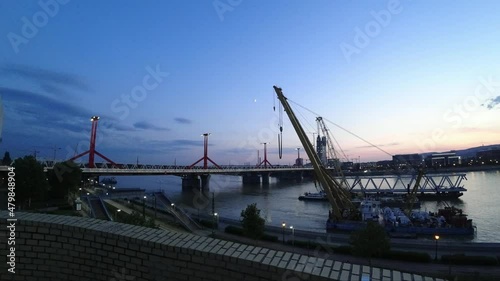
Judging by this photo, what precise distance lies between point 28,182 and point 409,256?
66.6 ft

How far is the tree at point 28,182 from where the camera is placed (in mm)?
19609

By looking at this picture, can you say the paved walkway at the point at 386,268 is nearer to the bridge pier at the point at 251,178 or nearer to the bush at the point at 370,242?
the bush at the point at 370,242

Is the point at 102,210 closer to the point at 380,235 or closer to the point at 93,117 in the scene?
the point at 380,235

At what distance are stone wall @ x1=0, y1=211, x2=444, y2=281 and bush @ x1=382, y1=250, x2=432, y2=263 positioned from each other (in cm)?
1231

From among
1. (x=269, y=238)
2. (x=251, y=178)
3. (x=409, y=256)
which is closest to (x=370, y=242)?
(x=409, y=256)

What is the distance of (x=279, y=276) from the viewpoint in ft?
9.87

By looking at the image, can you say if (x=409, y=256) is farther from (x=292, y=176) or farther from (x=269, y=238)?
(x=292, y=176)

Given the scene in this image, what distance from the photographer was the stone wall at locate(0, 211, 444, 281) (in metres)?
3.07

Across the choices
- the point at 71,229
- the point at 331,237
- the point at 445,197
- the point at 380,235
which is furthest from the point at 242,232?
the point at 445,197

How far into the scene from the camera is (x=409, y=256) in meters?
13.7

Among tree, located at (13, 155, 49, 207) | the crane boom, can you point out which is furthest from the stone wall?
the crane boom

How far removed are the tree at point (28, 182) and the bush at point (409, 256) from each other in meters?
19.1

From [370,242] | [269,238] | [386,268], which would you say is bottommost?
[269,238]

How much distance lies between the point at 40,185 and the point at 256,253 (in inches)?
837
